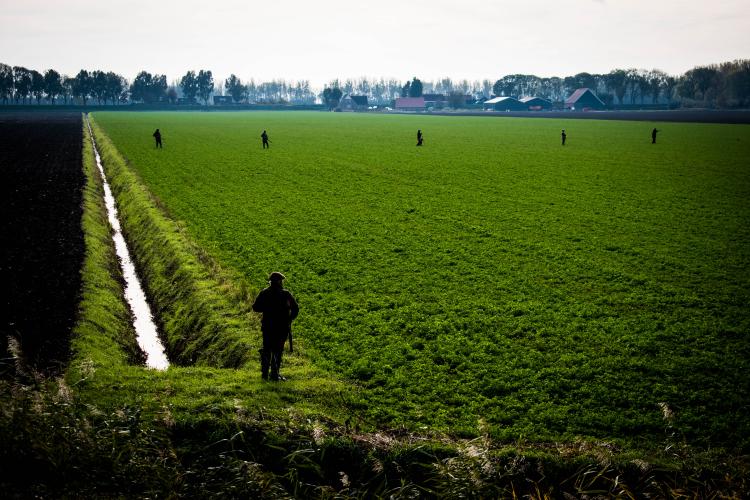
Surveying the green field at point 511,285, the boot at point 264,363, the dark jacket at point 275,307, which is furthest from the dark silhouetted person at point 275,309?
the green field at point 511,285

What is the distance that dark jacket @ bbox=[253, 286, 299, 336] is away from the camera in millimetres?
11859

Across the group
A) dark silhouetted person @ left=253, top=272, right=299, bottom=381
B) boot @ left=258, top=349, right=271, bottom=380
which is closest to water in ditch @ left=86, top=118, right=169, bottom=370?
boot @ left=258, top=349, right=271, bottom=380

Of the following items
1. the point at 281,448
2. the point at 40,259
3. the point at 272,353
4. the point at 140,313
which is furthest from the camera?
the point at 40,259

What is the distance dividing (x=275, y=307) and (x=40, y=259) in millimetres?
14584

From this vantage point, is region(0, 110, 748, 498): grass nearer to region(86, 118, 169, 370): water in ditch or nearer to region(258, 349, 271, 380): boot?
region(258, 349, 271, 380): boot

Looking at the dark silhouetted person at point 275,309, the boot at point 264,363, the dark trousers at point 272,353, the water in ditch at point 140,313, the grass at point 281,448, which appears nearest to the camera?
the grass at point 281,448

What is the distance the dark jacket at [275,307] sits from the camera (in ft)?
38.9

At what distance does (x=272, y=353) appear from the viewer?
1266 cm

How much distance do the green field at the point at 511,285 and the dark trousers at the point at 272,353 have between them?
1422mm

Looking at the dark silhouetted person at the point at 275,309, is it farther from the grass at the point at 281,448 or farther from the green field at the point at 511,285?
the green field at the point at 511,285

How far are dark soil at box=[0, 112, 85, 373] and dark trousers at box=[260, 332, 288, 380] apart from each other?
4794mm

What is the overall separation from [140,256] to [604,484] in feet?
69.6

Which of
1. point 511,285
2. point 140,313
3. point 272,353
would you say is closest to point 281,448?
point 272,353

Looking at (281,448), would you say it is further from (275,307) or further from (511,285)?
(511,285)
